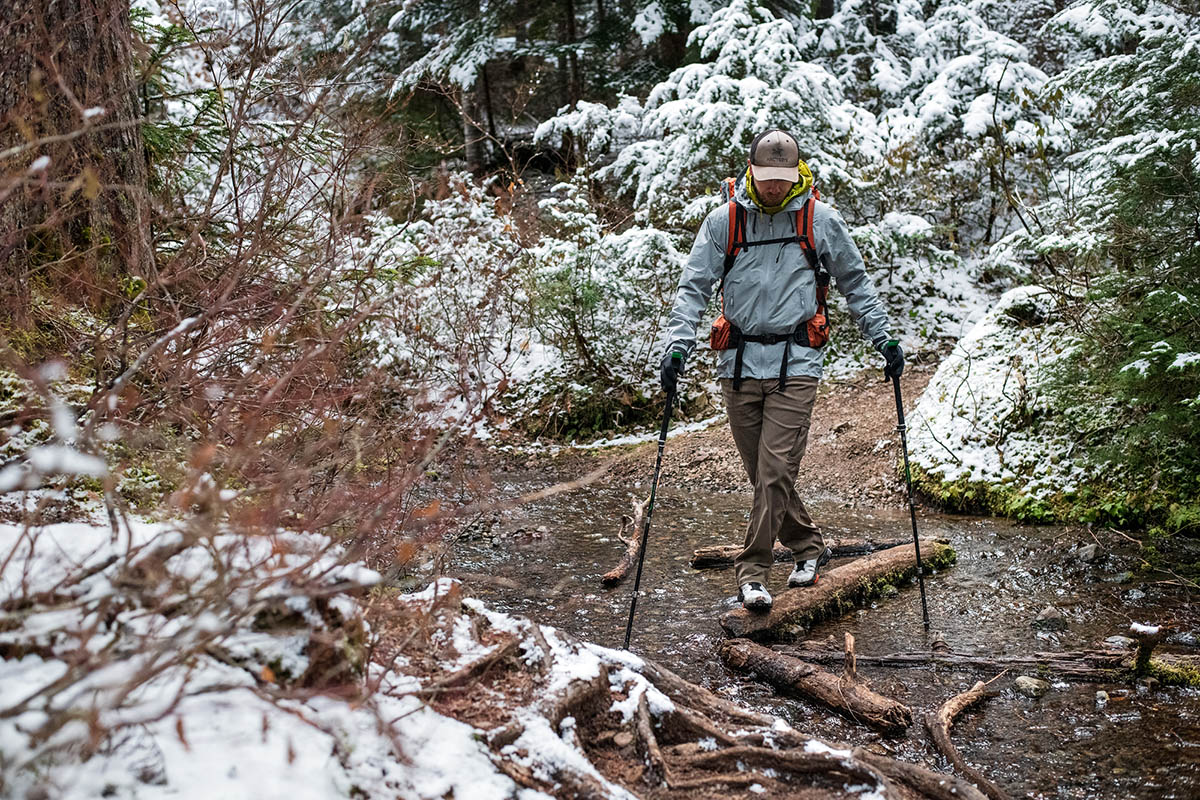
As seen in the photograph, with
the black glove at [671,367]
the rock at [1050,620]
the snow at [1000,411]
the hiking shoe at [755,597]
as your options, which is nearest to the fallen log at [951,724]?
the rock at [1050,620]

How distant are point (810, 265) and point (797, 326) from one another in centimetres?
38

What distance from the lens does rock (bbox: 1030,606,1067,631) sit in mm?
4910

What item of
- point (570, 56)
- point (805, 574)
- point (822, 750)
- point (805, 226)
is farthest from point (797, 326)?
point (570, 56)

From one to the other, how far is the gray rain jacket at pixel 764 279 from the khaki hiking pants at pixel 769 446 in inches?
4.4

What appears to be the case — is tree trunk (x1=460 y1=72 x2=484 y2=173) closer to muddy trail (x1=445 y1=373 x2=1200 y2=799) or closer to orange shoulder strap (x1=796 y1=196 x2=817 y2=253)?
muddy trail (x1=445 y1=373 x2=1200 y2=799)

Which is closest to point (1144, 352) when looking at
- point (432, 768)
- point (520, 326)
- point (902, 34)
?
point (432, 768)

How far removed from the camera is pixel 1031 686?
162 inches

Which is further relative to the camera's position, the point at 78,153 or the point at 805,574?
the point at 805,574

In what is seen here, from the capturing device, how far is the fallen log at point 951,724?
317cm

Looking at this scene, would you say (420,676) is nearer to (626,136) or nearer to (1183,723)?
(1183,723)

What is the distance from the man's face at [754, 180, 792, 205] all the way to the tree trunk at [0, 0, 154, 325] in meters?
3.27

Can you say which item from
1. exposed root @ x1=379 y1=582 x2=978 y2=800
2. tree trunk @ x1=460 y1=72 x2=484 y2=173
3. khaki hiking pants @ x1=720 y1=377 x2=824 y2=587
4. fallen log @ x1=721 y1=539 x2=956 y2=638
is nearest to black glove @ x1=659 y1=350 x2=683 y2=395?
khaki hiking pants @ x1=720 y1=377 x2=824 y2=587

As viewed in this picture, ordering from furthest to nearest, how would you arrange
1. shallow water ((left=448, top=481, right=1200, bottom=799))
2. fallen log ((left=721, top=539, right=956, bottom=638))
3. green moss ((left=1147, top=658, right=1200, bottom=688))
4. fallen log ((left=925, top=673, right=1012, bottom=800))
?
fallen log ((left=721, top=539, right=956, bottom=638)), green moss ((left=1147, top=658, right=1200, bottom=688)), shallow water ((left=448, top=481, right=1200, bottom=799)), fallen log ((left=925, top=673, right=1012, bottom=800))

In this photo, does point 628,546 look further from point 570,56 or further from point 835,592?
point 570,56
